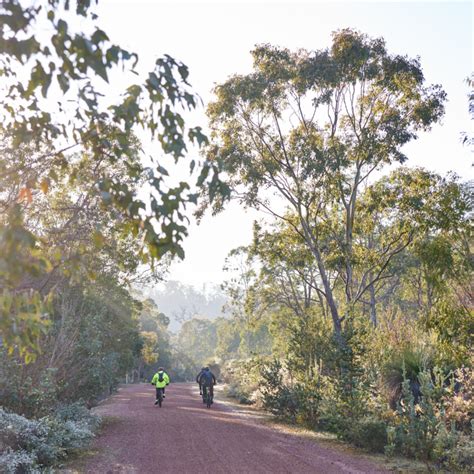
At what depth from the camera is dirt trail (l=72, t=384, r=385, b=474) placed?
9234mm

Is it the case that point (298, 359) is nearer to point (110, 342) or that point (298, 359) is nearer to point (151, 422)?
point (151, 422)

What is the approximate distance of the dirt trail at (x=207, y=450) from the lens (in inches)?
364

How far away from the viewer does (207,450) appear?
35.3 feet

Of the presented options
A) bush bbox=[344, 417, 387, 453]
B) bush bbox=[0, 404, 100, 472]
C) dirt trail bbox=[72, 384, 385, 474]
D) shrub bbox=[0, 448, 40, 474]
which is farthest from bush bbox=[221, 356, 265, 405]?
shrub bbox=[0, 448, 40, 474]

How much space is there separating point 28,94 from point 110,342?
2037 cm

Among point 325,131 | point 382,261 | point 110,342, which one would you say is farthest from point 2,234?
point 110,342

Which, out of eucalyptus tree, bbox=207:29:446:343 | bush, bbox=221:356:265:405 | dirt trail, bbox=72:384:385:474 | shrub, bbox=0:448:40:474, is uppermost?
eucalyptus tree, bbox=207:29:446:343

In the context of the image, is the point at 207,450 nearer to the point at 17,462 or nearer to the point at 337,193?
the point at 17,462

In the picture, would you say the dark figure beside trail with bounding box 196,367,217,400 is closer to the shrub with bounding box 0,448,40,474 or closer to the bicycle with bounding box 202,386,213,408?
the bicycle with bounding box 202,386,213,408

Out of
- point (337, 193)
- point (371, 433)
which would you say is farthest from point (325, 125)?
point (371, 433)

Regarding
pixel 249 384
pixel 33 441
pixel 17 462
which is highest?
pixel 249 384

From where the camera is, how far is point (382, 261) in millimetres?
19953

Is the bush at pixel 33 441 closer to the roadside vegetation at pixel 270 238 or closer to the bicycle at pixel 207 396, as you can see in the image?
the roadside vegetation at pixel 270 238

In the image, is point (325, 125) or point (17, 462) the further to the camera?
point (325, 125)
